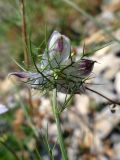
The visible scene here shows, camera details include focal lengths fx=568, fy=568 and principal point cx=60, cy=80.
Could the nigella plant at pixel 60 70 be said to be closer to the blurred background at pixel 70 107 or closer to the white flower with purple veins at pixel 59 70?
the white flower with purple veins at pixel 59 70

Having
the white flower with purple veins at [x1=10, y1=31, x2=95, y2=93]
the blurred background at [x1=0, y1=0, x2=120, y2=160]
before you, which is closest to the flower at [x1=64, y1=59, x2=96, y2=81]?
the white flower with purple veins at [x1=10, y1=31, x2=95, y2=93]

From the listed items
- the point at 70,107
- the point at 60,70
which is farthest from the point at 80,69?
the point at 70,107

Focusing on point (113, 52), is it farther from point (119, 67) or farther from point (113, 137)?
point (113, 137)

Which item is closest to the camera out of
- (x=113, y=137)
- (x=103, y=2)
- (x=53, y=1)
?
(x=113, y=137)

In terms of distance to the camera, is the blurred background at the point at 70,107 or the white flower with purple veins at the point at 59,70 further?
the blurred background at the point at 70,107

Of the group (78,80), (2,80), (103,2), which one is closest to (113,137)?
Result: (78,80)

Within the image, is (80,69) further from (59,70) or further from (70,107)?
(70,107)

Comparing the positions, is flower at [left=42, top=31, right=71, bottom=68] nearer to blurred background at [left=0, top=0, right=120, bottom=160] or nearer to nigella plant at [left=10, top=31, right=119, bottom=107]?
nigella plant at [left=10, top=31, right=119, bottom=107]

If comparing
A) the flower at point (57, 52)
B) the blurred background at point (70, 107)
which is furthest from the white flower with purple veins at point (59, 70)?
the blurred background at point (70, 107)
